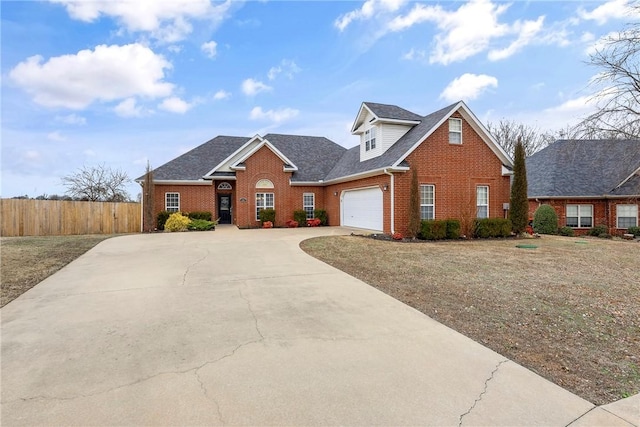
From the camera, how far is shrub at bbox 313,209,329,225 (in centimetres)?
2220

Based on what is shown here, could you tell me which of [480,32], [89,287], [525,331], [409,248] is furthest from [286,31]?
[525,331]

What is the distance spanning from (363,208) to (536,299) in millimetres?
12547

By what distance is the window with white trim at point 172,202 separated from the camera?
70.0ft

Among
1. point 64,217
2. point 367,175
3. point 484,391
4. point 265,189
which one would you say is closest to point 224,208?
point 265,189

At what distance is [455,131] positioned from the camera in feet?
53.2

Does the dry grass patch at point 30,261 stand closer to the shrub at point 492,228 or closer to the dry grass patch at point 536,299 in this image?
the dry grass patch at point 536,299

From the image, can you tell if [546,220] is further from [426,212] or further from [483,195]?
[426,212]

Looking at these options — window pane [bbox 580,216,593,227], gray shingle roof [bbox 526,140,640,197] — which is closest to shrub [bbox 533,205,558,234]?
gray shingle roof [bbox 526,140,640,197]

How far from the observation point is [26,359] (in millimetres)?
3516

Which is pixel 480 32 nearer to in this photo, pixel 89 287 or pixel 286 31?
pixel 286 31

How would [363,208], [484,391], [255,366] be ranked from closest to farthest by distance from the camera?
1. [484,391]
2. [255,366]
3. [363,208]

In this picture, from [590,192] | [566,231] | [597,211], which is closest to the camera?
[566,231]

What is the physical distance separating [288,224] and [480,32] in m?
14.1

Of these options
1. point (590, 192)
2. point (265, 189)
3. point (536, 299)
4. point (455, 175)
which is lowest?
point (536, 299)
